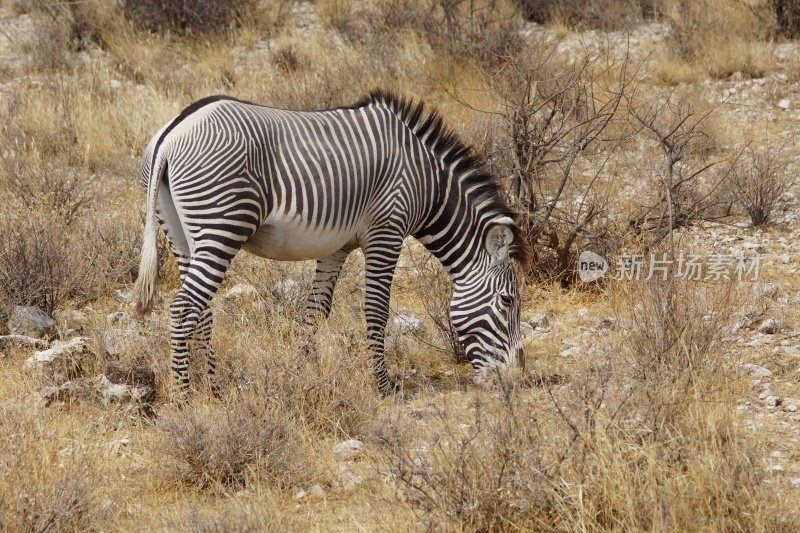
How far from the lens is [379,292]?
21.2 feet

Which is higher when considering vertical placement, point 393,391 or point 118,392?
point 118,392

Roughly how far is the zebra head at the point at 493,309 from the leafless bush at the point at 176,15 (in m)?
8.55

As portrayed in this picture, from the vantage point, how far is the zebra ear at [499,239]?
636cm

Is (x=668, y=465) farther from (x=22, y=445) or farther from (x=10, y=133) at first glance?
(x=10, y=133)

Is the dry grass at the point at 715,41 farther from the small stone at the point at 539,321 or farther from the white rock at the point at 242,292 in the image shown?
the white rock at the point at 242,292

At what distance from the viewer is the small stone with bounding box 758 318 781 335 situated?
6.89 metres

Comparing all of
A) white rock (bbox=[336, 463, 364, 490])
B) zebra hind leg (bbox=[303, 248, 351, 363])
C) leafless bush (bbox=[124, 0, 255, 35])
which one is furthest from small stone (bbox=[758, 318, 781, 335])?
leafless bush (bbox=[124, 0, 255, 35])

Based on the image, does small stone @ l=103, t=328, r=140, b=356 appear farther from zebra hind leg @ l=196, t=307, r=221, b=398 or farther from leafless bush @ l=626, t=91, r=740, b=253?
leafless bush @ l=626, t=91, r=740, b=253

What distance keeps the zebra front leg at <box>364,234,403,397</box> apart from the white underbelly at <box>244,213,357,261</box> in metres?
0.20

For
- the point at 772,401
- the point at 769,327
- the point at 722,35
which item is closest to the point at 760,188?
the point at 769,327

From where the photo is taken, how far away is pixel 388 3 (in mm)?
14086

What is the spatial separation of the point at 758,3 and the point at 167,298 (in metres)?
9.67

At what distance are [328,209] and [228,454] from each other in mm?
1848

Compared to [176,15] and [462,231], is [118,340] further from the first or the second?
[176,15]
